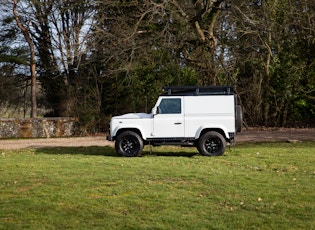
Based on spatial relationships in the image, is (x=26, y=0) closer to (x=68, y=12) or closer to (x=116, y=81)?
(x=68, y=12)

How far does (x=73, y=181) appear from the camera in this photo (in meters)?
9.66

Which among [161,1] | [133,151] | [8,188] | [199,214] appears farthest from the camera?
[161,1]

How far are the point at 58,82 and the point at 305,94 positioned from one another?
45.2 feet

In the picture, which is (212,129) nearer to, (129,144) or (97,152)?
(129,144)

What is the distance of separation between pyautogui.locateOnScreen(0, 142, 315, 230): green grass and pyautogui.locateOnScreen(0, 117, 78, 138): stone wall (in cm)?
1104

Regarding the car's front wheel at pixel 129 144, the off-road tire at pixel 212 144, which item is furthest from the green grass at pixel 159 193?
the car's front wheel at pixel 129 144

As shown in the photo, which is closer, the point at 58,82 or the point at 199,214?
the point at 199,214

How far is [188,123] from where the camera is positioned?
1459 cm

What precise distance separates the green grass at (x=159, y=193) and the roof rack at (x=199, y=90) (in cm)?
207

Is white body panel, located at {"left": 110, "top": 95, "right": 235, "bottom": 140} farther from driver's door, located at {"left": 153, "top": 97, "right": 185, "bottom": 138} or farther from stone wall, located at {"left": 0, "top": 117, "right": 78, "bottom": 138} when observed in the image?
stone wall, located at {"left": 0, "top": 117, "right": 78, "bottom": 138}

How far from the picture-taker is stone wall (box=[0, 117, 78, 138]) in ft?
79.8

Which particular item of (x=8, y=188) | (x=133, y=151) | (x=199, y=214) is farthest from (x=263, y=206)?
(x=133, y=151)

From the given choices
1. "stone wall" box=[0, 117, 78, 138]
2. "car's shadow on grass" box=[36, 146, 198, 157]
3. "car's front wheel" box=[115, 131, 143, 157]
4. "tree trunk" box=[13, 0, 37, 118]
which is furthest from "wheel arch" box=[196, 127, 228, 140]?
"tree trunk" box=[13, 0, 37, 118]

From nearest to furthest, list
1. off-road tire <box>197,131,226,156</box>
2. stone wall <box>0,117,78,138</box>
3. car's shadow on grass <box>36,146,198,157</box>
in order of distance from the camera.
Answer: off-road tire <box>197,131,226,156</box> → car's shadow on grass <box>36,146,198,157</box> → stone wall <box>0,117,78,138</box>
